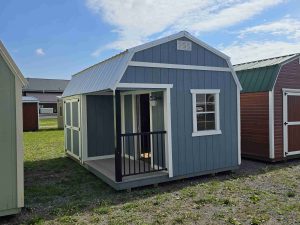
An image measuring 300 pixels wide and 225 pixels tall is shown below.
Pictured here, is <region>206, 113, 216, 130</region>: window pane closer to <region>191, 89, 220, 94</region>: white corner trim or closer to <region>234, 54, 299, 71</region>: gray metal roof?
<region>191, 89, 220, 94</region>: white corner trim

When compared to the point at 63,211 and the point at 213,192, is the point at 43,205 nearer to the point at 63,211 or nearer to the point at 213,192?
the point at 63,211

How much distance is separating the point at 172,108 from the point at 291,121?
14.5ft

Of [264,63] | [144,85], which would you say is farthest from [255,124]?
[144,85]

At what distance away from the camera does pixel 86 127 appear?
826cm

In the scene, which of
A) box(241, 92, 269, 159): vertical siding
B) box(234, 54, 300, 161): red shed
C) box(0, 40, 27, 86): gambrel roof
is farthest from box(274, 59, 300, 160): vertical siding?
box(0, 40, 27, 86): gambrel roof

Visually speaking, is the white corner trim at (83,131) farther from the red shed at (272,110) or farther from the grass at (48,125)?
the grass at (48,125)

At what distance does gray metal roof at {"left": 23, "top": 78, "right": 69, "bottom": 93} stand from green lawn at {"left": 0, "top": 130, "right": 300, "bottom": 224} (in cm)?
3915

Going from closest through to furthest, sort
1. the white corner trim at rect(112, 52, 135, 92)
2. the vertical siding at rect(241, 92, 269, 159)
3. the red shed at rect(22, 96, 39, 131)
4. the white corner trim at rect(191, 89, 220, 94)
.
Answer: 1. the white corner trim at rect(112, 52, 135, 92)
2. the white corner trim at rect(191, 89, 220, 94)
3. the vertical siding at rect(241, 92, 269, 159)
4. the red shed at rect(22, 96, 39, 131)

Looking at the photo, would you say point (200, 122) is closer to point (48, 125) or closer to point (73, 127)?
point (73, 127)

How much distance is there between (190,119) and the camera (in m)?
6.57

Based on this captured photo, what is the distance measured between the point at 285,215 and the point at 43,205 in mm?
3979

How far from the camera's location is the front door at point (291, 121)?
843 centimetres

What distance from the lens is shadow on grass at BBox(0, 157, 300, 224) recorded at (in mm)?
4711

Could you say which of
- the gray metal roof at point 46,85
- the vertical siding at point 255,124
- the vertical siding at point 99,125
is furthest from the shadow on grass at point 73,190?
the gray metal roof at point 46,85
